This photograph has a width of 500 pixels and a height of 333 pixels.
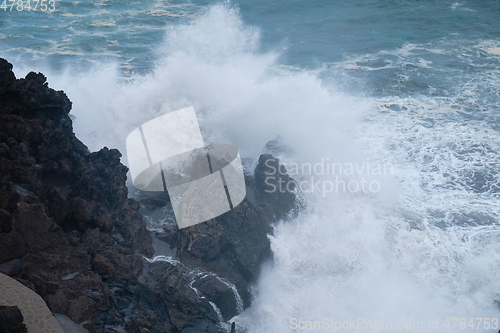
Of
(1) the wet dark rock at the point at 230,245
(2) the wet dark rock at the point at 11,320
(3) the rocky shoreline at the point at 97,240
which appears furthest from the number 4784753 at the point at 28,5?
(2) the wet dark rock at the point at 11,320

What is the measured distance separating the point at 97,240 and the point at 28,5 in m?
25.2

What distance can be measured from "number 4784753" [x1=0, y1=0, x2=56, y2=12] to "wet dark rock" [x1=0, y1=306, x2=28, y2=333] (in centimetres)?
2533

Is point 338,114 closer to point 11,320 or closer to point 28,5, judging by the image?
point 11,320

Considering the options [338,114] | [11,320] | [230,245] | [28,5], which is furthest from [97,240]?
[28,5]

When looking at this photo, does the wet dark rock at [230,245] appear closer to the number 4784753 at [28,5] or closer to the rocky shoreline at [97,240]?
the rocky shoreline at [97,240]

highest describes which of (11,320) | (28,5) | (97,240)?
(28,5)

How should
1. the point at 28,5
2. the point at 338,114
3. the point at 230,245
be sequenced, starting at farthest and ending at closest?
the point at 28,5 → the point at 338,114 → the point at 230,245

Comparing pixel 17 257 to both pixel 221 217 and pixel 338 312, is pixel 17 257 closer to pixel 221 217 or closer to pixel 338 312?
pixel 221 217

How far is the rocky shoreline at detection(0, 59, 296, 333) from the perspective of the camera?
18.5ft

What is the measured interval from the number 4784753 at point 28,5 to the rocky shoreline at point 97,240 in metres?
21.2

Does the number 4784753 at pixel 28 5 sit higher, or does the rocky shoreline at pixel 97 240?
the number 4784753 at pixel 28 5

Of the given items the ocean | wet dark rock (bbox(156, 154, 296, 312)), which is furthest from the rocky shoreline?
the ocean

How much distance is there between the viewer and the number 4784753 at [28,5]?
24234 mm

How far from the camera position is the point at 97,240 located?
23.0ft
